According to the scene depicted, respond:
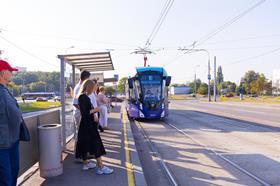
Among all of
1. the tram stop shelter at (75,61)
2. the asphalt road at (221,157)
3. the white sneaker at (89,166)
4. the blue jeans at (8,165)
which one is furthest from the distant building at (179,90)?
the blue jeans at (8,165)

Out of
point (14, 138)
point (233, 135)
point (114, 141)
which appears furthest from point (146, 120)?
point (14, 138)

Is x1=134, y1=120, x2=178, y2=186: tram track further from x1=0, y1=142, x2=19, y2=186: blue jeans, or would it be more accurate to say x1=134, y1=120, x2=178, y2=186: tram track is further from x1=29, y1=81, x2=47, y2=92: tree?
x1=29, y1=81, x2=47, y2=92: tree

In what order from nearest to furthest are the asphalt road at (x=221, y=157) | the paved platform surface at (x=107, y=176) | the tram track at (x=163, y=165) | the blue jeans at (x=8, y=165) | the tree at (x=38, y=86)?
the blue jeans at (x=8, y=165) → the paved platform surface at (x=107, y=176) → the tram track at (x=163, y=165) → the asphalt road at (x=221, y=157) → the tree at (x=38, y=86)

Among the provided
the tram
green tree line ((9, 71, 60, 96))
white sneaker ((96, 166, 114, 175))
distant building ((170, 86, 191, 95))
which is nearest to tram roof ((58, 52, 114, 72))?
white sneaker ((96, 166, 114, 175))

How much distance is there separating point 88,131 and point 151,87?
518 inches

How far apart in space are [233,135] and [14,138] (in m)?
10.3

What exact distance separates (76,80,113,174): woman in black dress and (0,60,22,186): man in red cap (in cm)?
211

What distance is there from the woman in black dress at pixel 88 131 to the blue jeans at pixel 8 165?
6.95 ft

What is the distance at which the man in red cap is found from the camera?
4348 millimetres

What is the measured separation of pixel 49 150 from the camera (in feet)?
21.5

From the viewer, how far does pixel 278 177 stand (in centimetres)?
702

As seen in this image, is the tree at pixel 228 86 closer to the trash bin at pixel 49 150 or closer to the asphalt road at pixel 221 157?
the asphalt road at pixel 221 157

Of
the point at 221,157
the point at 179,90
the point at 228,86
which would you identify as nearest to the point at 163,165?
the point at 221,157

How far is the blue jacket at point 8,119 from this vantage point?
14.3 feet
